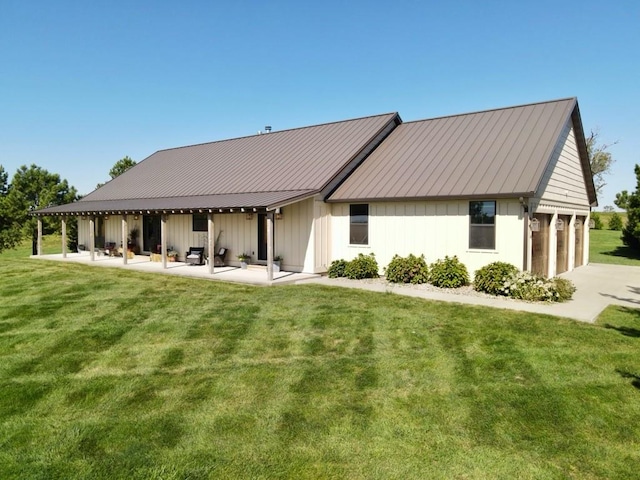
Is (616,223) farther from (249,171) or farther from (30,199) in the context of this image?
(30,199)

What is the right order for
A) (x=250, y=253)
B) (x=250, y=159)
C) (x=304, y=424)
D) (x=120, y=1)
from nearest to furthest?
(x=304, y=424), (x=120, y=1), (x=250, y=253), (x=250, y=159)

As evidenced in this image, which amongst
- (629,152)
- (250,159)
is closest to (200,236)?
(250,159)

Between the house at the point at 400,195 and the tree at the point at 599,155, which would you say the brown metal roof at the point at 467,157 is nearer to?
the house at the point at 400,195

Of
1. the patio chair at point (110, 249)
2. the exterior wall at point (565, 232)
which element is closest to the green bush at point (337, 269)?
the exterior wall at point (565, 232)

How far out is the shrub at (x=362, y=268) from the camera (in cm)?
1395

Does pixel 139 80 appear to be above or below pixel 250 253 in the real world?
above

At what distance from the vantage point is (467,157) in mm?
14188

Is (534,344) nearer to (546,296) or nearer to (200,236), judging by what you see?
(546,296)

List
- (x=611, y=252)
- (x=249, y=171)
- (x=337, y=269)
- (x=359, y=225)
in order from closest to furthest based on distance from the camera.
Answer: (x=337, y=269) < (x=359, y=225) < (x=249, y=171) < (x=611, y=252)

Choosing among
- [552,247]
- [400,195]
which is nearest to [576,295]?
[552,247]

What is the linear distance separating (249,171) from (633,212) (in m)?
21.6

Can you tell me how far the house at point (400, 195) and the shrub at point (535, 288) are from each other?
2.62 ft

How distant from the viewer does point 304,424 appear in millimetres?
4492

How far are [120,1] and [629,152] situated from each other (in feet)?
161
